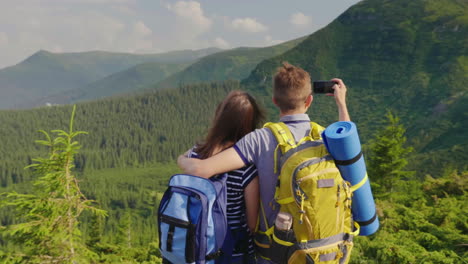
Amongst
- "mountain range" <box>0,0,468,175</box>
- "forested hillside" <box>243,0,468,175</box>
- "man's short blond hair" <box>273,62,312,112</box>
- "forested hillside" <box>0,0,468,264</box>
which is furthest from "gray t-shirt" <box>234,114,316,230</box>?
"mountain range" <box>0,0,468,175</box>

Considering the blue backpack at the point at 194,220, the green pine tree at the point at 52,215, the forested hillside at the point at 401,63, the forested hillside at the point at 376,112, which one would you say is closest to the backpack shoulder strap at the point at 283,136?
the blue backpack at the point at 194,220

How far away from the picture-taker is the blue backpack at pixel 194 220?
8.38 feet

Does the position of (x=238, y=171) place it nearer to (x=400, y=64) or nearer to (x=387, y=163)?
(x=387, y=163)

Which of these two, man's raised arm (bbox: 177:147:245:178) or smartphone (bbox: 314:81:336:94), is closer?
man's raised arm (bbox: 177:147:245:178)

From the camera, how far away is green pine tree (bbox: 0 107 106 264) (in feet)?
22.6

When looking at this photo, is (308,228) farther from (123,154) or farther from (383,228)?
(123,154)

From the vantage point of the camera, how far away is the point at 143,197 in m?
134

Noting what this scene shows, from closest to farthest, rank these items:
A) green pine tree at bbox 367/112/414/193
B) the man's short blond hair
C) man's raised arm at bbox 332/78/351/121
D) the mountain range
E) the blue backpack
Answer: the blue backpack → the man's short blond hair → man's raised arm at bbox 332/78/351/121 → green pine tree at bbox 367/112/414/193 → the mountain range

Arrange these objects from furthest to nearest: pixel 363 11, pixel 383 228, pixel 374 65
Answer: pixel 363 11, pixel 374 65, pixel 383 228

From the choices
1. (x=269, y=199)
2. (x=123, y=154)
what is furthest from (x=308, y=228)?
(x=123, y=154)

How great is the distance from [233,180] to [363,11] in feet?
680

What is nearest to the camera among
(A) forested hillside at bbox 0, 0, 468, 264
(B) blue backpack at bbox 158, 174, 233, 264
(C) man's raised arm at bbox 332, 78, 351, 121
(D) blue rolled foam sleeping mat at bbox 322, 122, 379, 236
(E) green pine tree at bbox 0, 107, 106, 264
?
(D) blue rolled foam sleeping mat at bbox 322, 122, 379, 236

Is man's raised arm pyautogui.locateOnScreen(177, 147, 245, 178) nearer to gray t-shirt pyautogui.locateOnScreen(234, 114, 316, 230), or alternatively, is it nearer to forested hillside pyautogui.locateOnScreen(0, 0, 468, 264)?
gray t-shirt pyautogui.locateOnScreen(234, 114, 316, 230)

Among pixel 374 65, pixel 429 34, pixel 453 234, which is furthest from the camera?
pixel 374 65
